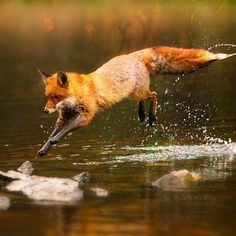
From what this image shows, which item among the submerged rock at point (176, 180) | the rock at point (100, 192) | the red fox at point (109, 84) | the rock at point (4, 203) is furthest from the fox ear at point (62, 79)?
the rock at point (4, 203)

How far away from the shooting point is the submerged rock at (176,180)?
38.0 ft

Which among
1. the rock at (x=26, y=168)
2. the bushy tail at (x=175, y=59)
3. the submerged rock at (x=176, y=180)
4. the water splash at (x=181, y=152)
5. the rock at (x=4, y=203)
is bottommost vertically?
the rock at (x=4, y=203)

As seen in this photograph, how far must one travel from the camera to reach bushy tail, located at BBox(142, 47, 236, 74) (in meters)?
14.8

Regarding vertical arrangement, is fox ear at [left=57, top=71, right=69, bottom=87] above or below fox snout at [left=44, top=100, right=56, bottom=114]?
above

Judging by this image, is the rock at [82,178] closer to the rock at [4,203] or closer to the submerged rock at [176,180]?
the submerged rock at [176,180]

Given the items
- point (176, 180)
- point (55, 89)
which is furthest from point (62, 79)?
point (176, 180)

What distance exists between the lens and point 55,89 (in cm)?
1322

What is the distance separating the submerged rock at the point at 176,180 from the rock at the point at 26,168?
210cm

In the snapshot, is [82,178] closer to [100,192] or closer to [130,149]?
[100,192]

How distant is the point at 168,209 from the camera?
10.2m

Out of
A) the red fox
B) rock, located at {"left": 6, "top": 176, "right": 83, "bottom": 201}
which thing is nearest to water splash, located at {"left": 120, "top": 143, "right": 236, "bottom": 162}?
the red fox

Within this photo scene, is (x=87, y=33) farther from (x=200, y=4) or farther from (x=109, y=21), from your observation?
(x=200, y=4)

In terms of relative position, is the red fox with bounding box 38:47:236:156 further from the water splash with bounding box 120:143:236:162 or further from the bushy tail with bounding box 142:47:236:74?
the water splash with bounding box 120:143:236:162

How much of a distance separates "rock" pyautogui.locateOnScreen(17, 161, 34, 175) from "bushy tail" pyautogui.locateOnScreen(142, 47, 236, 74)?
297cm
